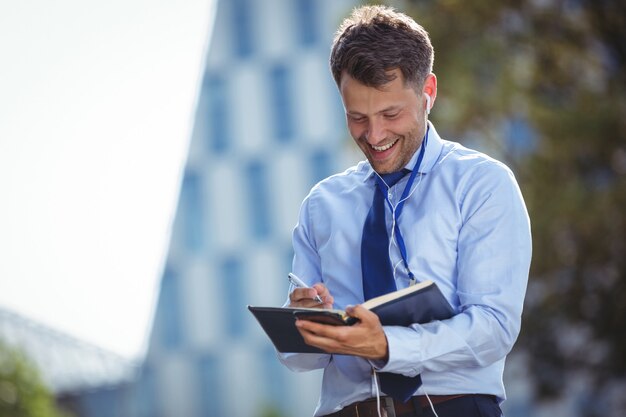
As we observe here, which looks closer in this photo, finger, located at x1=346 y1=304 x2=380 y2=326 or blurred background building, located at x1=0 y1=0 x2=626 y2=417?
finger, located at x1=346 y1=304 x2=380 y2=326

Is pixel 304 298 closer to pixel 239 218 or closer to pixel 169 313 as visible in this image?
pixel 239 218

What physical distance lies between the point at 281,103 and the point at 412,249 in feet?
102

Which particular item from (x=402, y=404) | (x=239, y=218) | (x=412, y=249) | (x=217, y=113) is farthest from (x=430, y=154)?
(x=217, y=113)

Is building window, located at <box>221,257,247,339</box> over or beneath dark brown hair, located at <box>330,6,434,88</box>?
over

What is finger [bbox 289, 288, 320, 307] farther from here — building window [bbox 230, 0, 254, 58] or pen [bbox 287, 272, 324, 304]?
building window [bbox 230, 0, 254, 58]

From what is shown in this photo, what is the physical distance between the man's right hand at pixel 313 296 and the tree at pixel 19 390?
15834 millimetres

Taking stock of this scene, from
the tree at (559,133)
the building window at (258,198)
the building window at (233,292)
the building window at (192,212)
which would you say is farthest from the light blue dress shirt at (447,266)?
the building window at (192,212)

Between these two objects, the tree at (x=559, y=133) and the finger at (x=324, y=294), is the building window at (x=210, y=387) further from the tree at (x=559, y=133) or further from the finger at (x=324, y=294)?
the finger at (x=324, y=294)

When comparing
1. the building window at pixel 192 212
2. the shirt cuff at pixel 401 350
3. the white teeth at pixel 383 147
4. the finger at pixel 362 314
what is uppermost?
the building window at pixel 192 212

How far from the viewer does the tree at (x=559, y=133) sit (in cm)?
1178

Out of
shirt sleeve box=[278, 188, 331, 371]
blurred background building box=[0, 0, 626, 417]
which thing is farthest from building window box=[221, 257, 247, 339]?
shirt sleeve box=[278, 188, 331, 371]

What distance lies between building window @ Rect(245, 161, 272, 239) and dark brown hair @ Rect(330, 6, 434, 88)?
30.5 metres

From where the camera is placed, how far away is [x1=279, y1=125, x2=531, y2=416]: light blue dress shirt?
2533mm

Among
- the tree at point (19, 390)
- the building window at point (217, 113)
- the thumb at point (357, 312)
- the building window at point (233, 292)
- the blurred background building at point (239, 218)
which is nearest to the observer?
the thumb at point (357, 312)
